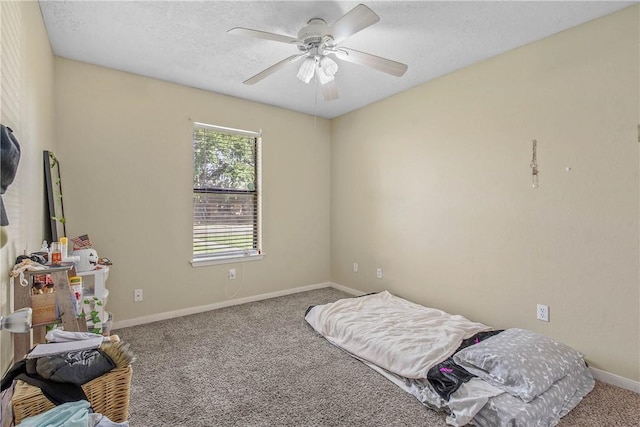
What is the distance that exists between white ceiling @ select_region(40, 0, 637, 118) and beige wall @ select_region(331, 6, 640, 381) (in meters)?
0.24

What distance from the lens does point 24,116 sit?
5.71 feet

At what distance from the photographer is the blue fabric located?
37.0 inches

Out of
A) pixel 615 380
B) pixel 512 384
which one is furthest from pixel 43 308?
pixel 615 380

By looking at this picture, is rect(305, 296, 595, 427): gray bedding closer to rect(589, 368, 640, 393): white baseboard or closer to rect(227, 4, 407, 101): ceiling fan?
rect(589, 368, 640, 393): white baseboard

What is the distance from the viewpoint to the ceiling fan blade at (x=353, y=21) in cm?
169

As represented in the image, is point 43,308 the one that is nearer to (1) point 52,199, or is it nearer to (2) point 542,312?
(1) point 52,199

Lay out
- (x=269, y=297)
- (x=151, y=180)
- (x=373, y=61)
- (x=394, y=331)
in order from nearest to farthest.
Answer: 1. (x=373, y=61)
2. (x=394, y=331)
3. (x=151, y=180)
4. (x=269, y=297)

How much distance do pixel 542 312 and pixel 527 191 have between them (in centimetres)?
94

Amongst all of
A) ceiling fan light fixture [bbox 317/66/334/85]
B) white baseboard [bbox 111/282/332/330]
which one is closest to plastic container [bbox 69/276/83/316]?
white baseboard [bbox 111/282/332/330]

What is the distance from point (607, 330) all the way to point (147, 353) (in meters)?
3.34

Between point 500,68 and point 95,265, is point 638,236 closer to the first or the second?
point 500,68

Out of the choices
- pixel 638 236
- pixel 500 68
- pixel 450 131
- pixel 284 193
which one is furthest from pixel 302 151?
pixel 638 236

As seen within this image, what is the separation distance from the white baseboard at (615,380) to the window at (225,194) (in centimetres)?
322

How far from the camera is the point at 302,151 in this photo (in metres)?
4.28
